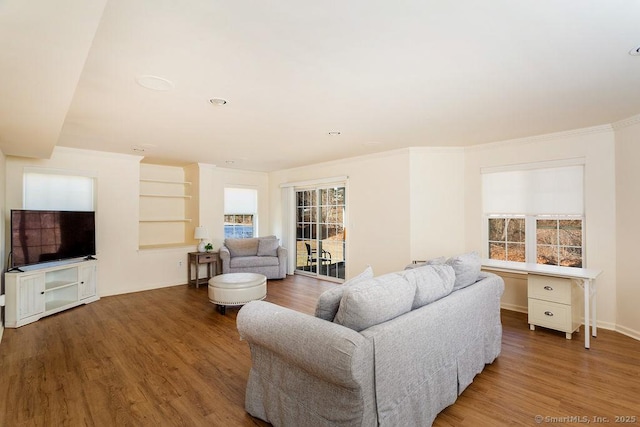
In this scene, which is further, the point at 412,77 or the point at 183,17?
the point at 412,77

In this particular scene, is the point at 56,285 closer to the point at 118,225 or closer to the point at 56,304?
the point at 56,304

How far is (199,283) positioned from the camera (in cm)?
604

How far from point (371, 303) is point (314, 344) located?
0.40 m

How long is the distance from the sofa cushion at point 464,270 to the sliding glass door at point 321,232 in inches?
134

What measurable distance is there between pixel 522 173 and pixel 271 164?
173 inches

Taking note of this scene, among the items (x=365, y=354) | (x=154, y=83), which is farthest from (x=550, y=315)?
(x=154, y=83)

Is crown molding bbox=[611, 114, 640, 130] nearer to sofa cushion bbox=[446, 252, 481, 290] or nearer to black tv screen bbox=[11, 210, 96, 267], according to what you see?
sofa cushion bbox=[446, 252, 481, 290]

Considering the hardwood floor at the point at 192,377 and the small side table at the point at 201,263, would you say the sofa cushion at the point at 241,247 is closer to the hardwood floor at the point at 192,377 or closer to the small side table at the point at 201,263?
the small side table at the point at 201,263

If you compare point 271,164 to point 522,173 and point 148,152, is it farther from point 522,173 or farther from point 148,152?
point 522,173

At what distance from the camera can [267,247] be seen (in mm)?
6523

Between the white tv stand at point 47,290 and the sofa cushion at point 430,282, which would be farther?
the white tv stand at point 47,290

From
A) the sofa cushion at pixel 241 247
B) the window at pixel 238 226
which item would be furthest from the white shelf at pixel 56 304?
the window at pixel 238 226

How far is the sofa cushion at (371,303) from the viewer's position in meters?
1.76

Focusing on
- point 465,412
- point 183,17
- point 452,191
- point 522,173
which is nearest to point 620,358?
point 465,412
